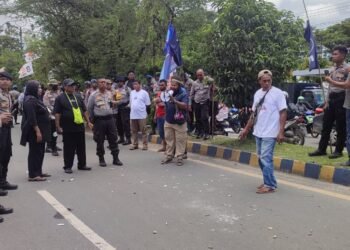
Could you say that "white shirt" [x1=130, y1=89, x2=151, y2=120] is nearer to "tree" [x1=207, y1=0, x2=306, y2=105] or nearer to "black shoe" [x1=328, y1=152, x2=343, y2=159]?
"tree" [x1=207, y1=0, x2=306, y2=105]

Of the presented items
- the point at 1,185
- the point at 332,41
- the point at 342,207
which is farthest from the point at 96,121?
the point at 332,41

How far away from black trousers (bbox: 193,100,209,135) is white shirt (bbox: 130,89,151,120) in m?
1.23

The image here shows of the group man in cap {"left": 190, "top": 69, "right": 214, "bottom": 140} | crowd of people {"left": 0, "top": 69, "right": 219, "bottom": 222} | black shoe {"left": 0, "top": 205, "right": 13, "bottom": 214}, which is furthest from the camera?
man in cap {"left": 190, "top": 69, "right": 214, "bottom": 140}

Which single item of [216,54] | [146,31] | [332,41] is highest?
[332,41]

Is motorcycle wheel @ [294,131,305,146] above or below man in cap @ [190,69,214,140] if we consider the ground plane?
below

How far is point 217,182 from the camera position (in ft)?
25.5

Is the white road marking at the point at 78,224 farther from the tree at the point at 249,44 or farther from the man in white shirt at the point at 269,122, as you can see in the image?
the tree at the point at 249,44

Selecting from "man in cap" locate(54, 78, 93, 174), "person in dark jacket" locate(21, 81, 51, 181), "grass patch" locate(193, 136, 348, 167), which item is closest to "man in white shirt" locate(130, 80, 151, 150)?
"grass patch" locate(193, 136, 348, 167)

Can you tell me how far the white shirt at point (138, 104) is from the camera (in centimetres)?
1177

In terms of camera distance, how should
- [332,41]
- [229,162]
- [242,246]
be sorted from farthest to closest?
[332,41] → [229,162] → [242,246]

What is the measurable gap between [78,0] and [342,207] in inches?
635

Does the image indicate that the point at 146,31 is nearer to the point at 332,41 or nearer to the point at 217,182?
the point at 217,182

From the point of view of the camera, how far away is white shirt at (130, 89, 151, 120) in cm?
1177

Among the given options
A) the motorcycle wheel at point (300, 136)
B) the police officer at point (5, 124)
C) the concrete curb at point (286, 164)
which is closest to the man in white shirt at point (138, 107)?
the concrete curb at point (286, 164)
